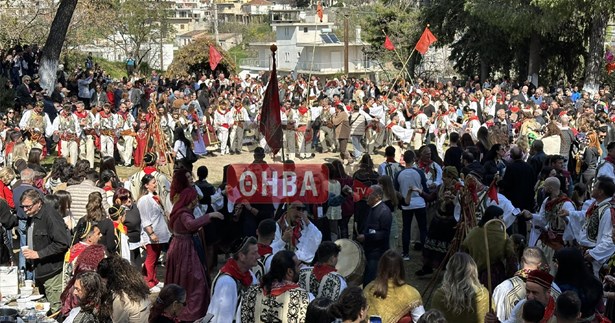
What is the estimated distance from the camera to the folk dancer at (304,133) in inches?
877

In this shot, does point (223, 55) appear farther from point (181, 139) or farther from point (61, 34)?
point (181, 139)

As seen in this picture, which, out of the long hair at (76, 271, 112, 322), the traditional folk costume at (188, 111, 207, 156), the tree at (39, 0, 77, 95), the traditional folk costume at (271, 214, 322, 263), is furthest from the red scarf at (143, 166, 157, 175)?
the tree at (39, 0, 77, 95)

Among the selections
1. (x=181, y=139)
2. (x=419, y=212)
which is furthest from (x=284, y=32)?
(x=419, y=212)

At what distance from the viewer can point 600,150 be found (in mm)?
15844

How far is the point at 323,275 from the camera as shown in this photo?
7316mm

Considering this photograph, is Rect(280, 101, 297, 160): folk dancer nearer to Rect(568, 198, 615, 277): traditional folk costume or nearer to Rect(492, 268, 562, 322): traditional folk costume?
Rect(568, 198, 615, 277): traditional folk costume

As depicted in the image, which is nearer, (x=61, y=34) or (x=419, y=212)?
(x=419, y=212)

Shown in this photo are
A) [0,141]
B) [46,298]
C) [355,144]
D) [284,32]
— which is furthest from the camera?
[284,32]

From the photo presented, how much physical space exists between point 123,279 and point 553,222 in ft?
16.8

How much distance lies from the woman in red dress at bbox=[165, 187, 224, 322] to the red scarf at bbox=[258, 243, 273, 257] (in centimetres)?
111

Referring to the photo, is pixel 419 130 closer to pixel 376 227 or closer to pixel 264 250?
pixel 376 227

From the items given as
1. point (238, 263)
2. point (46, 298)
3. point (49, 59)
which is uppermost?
point (49, 59)

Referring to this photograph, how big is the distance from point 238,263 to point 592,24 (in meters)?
29.3

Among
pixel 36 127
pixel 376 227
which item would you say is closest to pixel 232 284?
pixel 376 227
